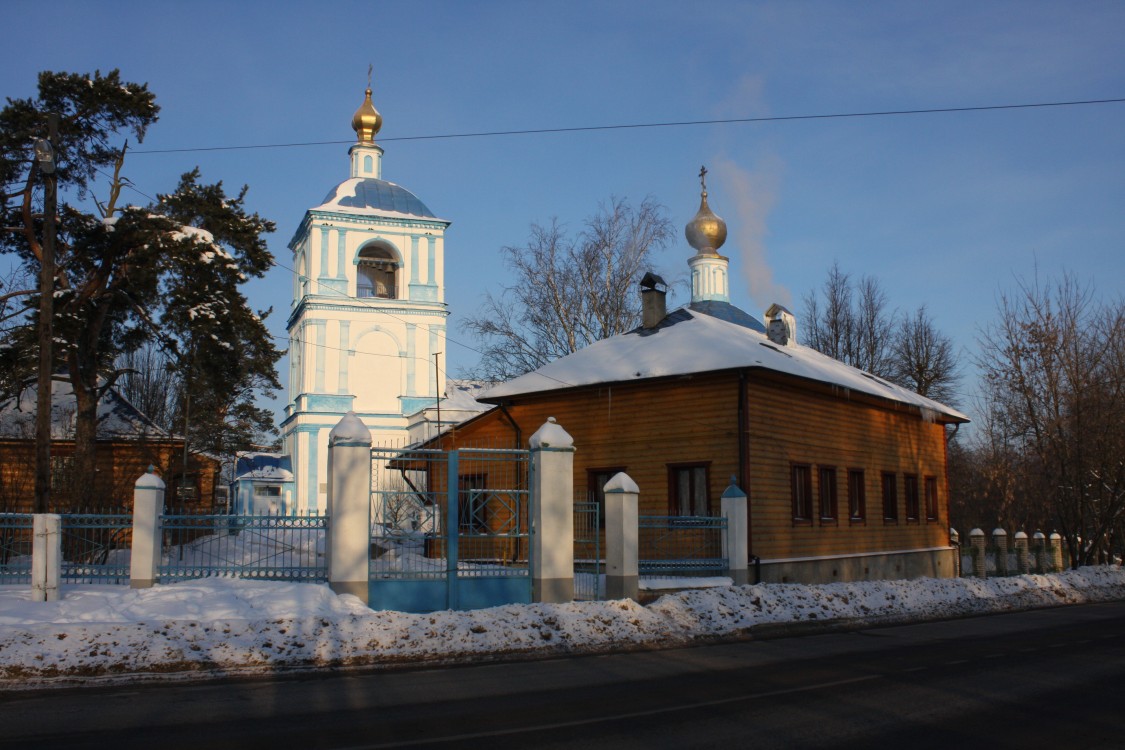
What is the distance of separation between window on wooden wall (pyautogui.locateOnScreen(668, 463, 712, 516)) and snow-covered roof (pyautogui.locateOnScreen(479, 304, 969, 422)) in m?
2.04

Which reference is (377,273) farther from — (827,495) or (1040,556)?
(1040,556)

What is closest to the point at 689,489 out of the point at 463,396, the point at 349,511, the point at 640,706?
the point at 349,511

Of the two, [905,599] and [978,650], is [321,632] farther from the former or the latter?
[905,599]

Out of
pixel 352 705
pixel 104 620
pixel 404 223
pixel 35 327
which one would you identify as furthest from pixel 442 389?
pixel 352 705

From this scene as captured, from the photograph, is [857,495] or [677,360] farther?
[857,495]

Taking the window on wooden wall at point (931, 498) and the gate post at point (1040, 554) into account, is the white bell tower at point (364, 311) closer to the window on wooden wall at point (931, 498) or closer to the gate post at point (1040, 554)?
the window on wooden wall at point (931, 498)

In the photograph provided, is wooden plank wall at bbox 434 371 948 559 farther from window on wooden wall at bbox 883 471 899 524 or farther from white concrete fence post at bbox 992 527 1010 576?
white concrete fence post at bbox 992 527 1010 576

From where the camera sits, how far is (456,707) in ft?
27.8

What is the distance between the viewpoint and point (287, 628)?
11750 mm

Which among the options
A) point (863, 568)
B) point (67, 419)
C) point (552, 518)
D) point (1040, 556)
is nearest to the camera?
point (552, 518)

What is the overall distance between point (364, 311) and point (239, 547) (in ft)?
113

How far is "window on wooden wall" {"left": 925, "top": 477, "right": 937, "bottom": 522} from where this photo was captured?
29031 millimetres

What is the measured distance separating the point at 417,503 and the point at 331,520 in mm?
1492

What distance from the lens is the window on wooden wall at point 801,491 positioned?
22016 mm
